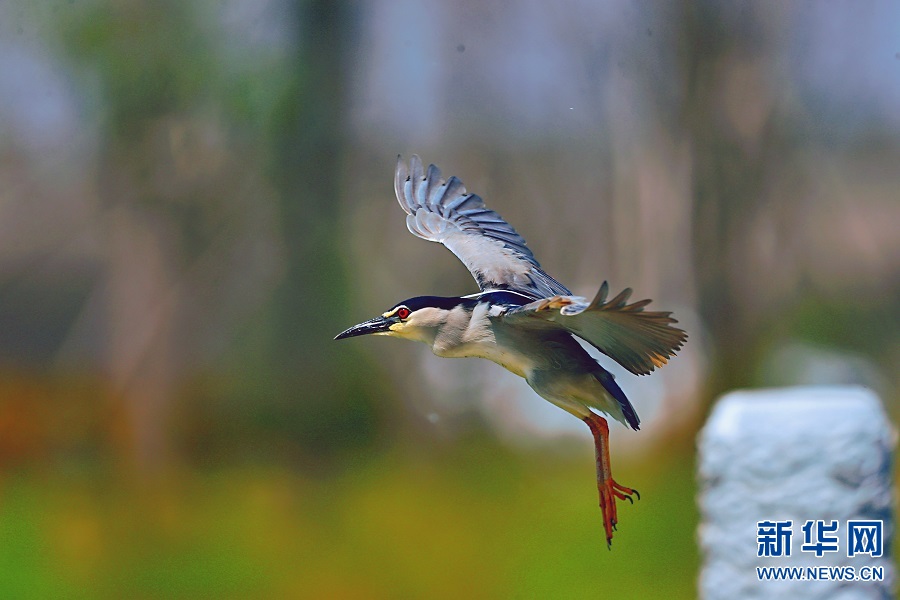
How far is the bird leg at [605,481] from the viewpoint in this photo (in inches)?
34.1

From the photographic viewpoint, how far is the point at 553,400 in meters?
0.90

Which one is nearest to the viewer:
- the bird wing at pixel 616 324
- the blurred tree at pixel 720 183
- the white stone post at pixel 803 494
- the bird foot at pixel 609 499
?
the bird wing at pixel 616 324

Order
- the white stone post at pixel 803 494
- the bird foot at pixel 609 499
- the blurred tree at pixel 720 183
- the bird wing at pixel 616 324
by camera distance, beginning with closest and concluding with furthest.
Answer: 1. the bird wing at pixel 616 324
2. the bird foot at pixel 609 499
3. the white stone post at pixel 803 494
4. the blurred tree at pixel 720 183

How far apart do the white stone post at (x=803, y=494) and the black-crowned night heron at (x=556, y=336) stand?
0.23m

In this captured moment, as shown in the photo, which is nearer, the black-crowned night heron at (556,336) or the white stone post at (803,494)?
the black-crowned night heron at (556,336)

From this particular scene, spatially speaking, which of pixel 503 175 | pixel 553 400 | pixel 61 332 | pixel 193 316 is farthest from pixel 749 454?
pixel 61 332

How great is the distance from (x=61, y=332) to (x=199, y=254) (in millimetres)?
506

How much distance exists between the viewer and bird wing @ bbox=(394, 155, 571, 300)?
1.06 m

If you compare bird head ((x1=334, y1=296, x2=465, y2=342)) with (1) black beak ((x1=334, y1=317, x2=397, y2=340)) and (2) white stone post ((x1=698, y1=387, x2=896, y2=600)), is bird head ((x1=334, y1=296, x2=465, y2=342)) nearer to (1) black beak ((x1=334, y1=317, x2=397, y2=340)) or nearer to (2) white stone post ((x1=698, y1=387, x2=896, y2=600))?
(1) black beak ((x1=334, y1=317, x2=397, y2=340))

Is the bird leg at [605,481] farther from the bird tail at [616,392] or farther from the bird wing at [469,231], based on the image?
the bird wing at [469,231]

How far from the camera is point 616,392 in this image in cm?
90

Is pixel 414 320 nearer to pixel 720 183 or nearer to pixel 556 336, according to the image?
pixel 556 336

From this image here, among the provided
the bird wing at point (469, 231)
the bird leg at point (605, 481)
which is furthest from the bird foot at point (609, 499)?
the bird wing at point (469, 231)

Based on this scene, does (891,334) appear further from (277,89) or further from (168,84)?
(168,84)
